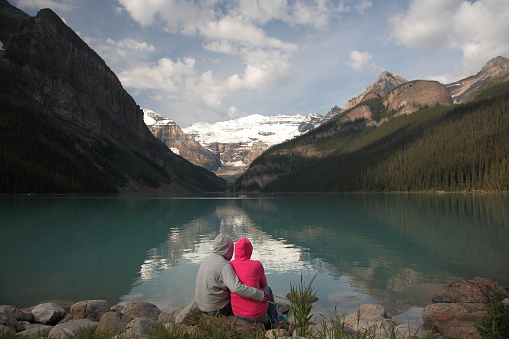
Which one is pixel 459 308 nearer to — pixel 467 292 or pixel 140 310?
pixel 467 292

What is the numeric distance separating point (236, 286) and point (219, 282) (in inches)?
24.4

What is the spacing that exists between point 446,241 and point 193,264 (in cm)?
2068

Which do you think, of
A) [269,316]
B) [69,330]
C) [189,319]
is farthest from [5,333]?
[269,316]

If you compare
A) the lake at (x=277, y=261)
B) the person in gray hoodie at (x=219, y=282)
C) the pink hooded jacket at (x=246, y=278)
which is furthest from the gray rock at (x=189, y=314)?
the lake at (x=277, y=261)

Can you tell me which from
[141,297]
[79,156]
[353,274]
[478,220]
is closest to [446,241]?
[353,274]

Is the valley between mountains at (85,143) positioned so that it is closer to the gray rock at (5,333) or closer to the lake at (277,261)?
the lake at (277,261)

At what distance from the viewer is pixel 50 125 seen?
144m

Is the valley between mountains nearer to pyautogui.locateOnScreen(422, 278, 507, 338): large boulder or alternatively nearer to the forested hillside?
the forested hillside

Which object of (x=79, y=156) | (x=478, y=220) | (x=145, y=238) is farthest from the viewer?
(x=79, y=156)

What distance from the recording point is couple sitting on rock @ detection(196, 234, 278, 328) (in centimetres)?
845

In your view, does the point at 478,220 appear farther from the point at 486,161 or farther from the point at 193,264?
the point at 486,161

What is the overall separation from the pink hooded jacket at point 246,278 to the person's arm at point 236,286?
0.81 ft

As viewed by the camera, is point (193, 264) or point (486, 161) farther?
point (486, 161)

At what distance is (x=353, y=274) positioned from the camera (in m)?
19.2
